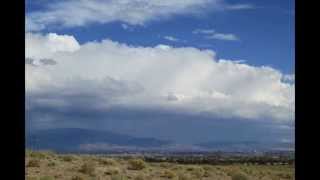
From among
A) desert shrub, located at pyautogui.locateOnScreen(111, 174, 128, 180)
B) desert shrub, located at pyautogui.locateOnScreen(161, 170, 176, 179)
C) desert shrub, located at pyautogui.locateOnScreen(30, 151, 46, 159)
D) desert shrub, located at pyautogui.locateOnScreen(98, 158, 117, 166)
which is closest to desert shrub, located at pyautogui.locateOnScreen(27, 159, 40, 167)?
desert shrub, located at pyautogui.locateOnScreen(30, 151, 46, 159)

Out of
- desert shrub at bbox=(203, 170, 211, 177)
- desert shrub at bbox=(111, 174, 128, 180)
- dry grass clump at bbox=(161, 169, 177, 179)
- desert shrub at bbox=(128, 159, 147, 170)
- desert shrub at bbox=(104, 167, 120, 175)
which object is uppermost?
desert shrub at bbox=(128, 159, 147, 170)

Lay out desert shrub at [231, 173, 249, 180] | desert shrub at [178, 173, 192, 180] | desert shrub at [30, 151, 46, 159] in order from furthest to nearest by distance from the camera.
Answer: desert shrub at [231, 173, 249, 180] → desert shrub at [30, 151, 46, 159] → desert shrub at [178, 173, 192, 180]

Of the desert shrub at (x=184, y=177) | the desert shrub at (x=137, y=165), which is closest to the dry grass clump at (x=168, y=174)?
the desert shrub at (x=184, y=177)

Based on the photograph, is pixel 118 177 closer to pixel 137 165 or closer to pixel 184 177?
pixel 137 165

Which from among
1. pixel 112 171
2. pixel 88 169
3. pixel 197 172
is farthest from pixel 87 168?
pixel 197 172

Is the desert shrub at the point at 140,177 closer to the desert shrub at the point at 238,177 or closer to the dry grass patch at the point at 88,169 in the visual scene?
the dry grass patch at the point at 88,169

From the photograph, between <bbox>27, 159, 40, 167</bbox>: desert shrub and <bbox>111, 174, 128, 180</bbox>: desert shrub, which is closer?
<bbox>111, 174, 128, 180</bbox>: desert shrub

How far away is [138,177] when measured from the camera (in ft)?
68.7

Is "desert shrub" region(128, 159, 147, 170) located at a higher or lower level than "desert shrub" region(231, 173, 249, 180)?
higher

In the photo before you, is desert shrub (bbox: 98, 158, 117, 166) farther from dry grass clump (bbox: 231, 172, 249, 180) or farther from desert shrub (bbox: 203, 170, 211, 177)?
dry grass clump (bbox: 231, 172, 249, 180)

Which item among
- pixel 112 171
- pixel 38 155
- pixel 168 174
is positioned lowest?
pixel 168 174

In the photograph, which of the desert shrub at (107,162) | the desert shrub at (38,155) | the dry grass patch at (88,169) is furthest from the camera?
the desert shrub at (107,162)
